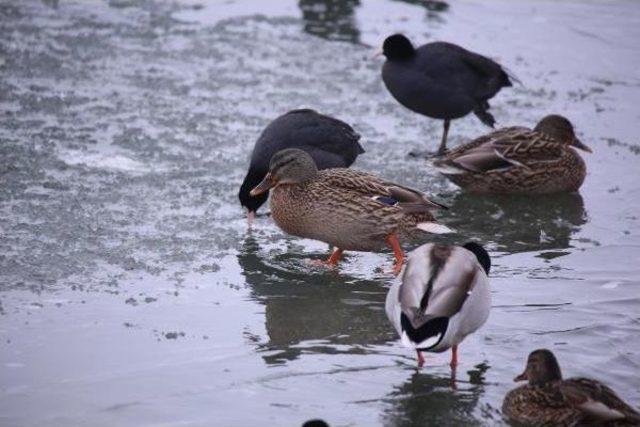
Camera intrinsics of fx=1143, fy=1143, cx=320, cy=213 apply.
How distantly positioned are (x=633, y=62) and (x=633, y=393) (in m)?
7.28

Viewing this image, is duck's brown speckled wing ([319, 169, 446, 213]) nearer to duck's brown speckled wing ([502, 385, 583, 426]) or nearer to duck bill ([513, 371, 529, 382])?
duck bill ([513, 371, 529, 382])

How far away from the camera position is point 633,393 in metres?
5.47

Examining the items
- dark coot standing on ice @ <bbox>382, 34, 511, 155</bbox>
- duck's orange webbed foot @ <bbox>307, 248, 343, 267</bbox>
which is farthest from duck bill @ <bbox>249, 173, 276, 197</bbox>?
dark coot standing on ice @ <bbox>382, 34, 511, 155</bbox>

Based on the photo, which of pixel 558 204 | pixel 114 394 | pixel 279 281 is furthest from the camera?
pixel 558 204

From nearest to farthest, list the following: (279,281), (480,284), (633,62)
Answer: (480,284), (279,281), (633,62)

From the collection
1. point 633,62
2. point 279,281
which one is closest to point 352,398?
point 279,281

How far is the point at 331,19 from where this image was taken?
13.7 meters

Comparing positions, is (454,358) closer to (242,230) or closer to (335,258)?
(335,258)

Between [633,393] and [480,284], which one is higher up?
[480,284]

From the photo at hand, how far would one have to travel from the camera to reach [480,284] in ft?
18.9

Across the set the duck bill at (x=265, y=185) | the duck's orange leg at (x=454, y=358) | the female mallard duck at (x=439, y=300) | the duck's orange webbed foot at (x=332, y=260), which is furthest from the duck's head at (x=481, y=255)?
the duck bill at (x=265, y=185)

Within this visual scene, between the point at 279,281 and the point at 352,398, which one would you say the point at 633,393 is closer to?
the point at 352,398

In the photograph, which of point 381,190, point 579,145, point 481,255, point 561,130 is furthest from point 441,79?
point 481,255

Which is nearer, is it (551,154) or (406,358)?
(406,358)
